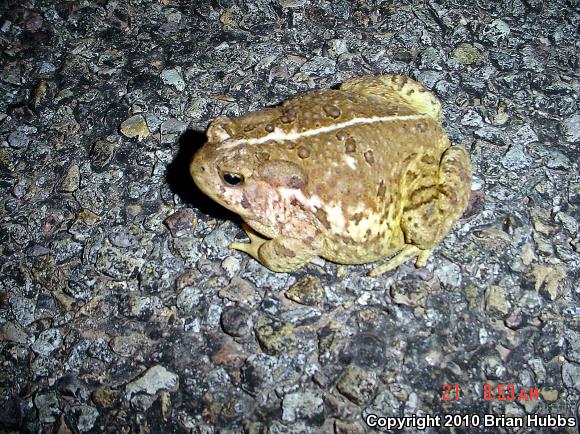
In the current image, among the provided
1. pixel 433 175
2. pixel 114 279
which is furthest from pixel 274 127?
pixel 114 279

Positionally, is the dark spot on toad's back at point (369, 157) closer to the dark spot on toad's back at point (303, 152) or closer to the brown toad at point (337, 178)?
the brown toad at point (337, 178)

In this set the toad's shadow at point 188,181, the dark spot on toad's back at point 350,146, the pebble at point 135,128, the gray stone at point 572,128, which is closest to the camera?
the dark spot on toad's back at point 350,146

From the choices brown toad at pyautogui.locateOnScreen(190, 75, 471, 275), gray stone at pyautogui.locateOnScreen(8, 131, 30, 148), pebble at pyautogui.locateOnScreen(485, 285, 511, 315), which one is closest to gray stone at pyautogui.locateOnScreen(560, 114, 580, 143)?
brown toad at pyautogui.locateOnScreen(190, 75, 471, 275)

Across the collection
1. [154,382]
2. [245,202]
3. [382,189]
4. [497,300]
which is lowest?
[154,382]

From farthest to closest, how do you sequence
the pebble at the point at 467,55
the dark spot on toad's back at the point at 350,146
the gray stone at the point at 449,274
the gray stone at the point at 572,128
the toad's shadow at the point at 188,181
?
the pebble at the point at 467,55
the gray stone at the point at 572,128
the toad's shadow at the point at 188,181
the gray stone at the point at 449,274
the dark spot on toad's back at the point at 350,146

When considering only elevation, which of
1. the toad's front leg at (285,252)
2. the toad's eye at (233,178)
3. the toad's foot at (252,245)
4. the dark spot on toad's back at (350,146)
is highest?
the dark spot on toad's back at (350,146)

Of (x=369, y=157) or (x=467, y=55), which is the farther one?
(x=467, y=55)

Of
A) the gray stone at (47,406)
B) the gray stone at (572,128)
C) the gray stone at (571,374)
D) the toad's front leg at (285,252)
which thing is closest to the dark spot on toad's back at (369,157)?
the toad's front leg at (285,252)
